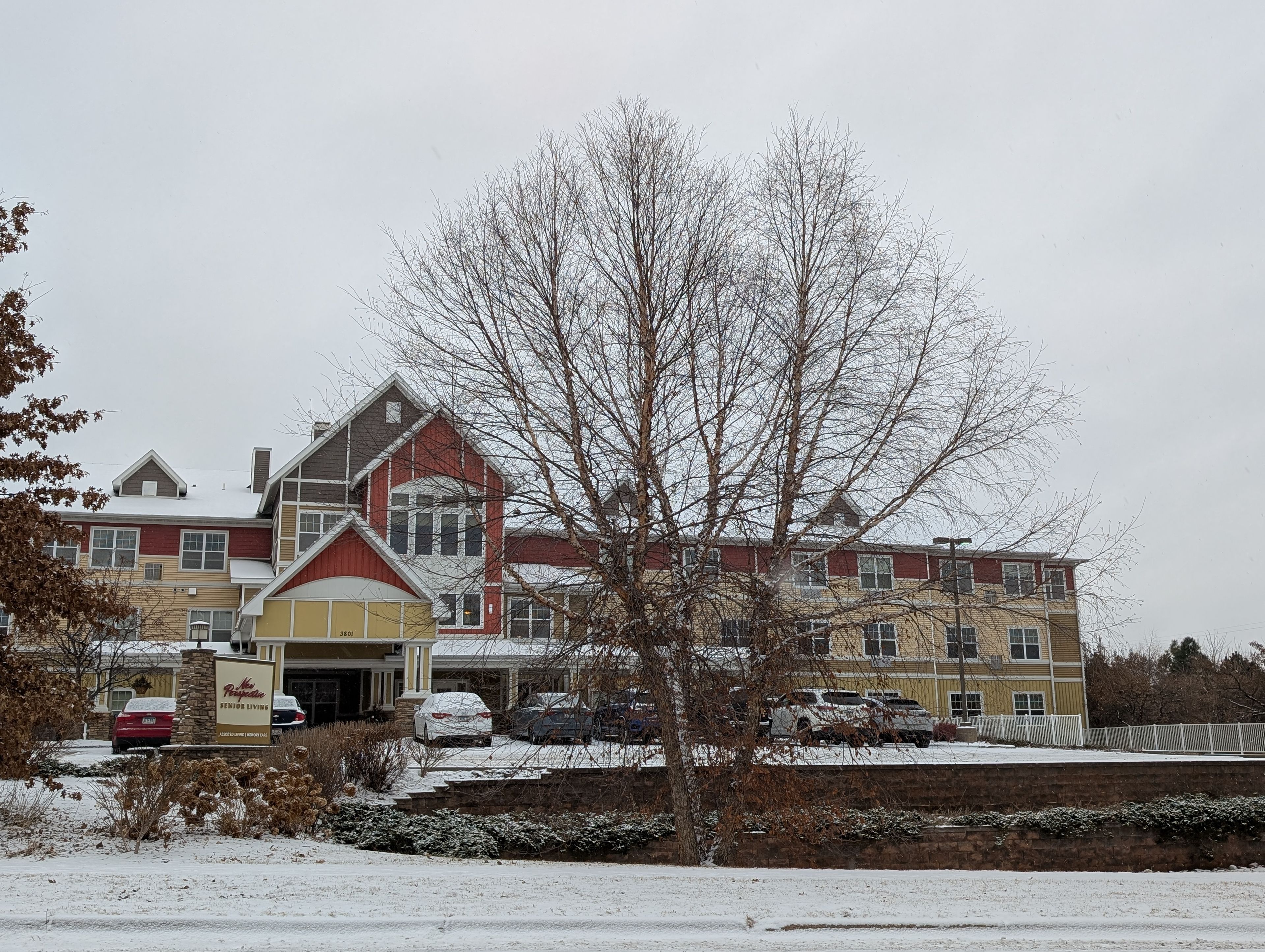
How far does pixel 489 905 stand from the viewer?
8.98m

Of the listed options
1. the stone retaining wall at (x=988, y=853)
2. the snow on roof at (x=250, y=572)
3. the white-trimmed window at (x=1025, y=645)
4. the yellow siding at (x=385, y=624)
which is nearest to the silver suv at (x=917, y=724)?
the stone retaining wall at (x=988, y=853)

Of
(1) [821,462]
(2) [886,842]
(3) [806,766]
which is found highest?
(1) [821,462]

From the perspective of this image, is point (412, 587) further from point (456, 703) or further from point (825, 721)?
point (825, 721)

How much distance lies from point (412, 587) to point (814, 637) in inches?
650

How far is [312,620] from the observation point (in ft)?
91.9

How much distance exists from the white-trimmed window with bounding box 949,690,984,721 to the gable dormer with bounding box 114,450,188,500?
101ft

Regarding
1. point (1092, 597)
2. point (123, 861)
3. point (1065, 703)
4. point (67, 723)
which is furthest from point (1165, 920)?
point (1065, 703)

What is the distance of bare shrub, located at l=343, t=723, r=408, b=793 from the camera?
56.9 feet

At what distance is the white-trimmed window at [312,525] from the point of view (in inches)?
1496

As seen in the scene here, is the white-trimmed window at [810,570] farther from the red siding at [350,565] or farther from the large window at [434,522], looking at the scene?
the red siding at [350,565]

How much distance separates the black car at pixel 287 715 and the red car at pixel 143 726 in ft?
7.13

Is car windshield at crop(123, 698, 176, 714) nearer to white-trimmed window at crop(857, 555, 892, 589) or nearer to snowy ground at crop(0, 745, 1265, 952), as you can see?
snowy ground at crop(0, 745, 1265, 952)

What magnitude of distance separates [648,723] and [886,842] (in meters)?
5.54

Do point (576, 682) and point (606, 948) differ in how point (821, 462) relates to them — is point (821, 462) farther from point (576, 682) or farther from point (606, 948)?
point (606, 948)
